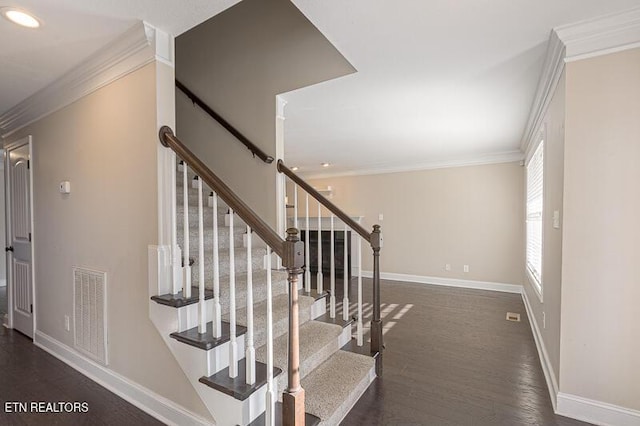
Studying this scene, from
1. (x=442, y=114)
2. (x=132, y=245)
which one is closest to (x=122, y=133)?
(x=132, y=245)

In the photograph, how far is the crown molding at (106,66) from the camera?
179 centimetres

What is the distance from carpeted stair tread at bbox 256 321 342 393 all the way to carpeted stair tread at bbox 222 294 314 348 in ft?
0.17

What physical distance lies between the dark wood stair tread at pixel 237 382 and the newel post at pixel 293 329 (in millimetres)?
210

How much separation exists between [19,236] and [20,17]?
262 centimetres

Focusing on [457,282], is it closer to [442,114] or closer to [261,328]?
[442,114]

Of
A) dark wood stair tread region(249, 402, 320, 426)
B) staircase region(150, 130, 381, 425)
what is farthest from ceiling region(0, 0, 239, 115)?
dark wood stair tread region(249, 402, 320, 426)

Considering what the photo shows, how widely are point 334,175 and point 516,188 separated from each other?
3.58 m

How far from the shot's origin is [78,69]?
2164 millimetres

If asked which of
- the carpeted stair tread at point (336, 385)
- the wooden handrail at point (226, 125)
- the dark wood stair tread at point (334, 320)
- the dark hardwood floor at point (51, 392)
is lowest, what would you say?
the dark hardwood floor at point (51, 392)

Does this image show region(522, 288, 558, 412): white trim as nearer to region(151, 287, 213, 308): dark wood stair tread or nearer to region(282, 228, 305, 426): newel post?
region(282, 228, 305, 426): newel post

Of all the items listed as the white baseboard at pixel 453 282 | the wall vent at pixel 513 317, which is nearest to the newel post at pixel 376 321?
the wall vent at pixel 513 317

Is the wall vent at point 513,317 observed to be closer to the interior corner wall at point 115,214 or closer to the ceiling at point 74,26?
the interior corner wall at point 115,214

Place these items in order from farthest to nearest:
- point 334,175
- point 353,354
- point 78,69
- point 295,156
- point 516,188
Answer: point 334,175
point 295,156
point 516,188
point 353,354
point 78,69

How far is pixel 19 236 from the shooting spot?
323cm
